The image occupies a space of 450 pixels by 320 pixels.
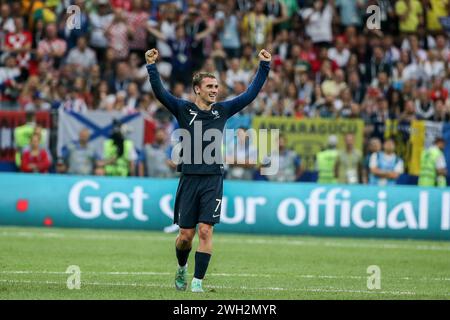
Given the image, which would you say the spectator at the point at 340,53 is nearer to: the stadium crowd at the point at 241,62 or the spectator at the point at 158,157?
the stadium crowd at the point at 241,62

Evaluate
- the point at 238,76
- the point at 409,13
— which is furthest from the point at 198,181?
the point at 409,13

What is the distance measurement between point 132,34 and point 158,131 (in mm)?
4097

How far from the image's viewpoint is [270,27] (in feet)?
89.4

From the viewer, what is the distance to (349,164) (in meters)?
23.3

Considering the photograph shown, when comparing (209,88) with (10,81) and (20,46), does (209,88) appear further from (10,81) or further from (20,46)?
(20,46)

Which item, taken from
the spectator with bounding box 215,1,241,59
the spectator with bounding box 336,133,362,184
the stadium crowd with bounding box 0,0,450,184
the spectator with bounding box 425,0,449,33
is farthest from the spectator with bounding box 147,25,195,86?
the spectator with bounding box 425,0,449,33

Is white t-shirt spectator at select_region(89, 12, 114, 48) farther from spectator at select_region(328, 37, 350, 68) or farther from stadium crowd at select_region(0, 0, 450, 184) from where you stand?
spectator at select_region(328, 37, 350, 68)

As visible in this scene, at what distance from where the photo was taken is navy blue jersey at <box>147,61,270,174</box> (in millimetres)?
11953

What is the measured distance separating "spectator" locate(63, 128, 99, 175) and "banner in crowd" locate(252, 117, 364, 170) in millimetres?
3550

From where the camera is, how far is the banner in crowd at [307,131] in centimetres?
2334
